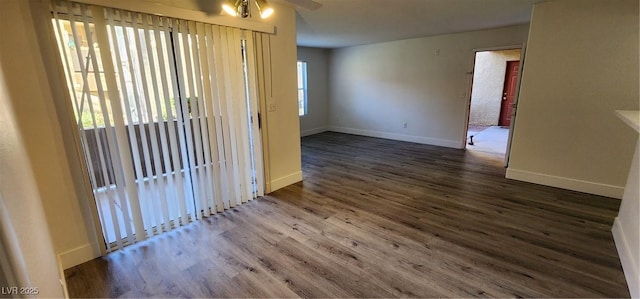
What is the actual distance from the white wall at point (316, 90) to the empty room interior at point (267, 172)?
8.92 ft

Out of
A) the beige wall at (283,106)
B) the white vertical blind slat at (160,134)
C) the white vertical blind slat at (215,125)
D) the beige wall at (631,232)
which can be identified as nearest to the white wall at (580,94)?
the beige wall at (631,232)

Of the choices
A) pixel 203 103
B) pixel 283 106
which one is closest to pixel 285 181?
pixel 283 106

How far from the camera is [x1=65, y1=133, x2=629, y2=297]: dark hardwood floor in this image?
1.85 meters

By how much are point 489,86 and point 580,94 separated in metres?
5.95

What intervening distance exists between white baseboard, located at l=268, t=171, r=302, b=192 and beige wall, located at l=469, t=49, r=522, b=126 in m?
6.75

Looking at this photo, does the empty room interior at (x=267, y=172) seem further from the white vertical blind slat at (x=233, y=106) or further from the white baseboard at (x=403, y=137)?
the white baseboard at (x=403, y=137)

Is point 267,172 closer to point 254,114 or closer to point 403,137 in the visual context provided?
point 254,114

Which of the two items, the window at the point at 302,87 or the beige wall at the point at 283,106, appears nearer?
the beige wall at the point at 283,106

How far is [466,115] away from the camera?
17.9ft

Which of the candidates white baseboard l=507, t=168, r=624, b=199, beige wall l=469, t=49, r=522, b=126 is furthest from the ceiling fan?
beige wall l=469, t=49, r=522, b=126

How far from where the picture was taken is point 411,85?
20.0 feet

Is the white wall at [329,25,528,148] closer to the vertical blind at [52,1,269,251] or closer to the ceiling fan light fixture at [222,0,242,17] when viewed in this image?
the vertical blind at [52,1,269,251]

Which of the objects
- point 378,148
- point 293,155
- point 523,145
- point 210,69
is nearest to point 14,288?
point 210,69

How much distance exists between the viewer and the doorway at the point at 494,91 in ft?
26.7
